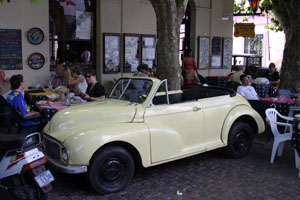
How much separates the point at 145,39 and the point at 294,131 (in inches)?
283

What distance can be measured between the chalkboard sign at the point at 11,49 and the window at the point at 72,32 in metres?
1.11

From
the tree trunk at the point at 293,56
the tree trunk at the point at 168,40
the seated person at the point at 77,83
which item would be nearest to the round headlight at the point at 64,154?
the tree trunk at the point at 168,40

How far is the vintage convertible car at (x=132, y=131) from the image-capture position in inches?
176

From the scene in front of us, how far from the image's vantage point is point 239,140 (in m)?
6.24

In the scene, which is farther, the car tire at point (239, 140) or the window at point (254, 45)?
the window at point (254, 45)

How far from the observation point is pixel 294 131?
5422 mm

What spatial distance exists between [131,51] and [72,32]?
6.56ft

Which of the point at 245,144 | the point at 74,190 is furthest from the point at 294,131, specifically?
the point at 74,190

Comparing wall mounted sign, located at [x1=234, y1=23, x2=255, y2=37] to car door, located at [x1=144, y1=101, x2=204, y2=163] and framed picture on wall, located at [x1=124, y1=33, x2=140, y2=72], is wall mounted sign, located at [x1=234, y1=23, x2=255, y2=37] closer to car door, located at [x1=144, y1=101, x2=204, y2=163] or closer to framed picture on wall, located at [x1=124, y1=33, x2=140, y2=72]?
framed picture on wall, located at [x1=124, y1=33, x2=140, y2=72]

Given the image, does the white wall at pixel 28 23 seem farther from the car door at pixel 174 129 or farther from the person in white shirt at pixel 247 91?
the car door at pixel 174 129

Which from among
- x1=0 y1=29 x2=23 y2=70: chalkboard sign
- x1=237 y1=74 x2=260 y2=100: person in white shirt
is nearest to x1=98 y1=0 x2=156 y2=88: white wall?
x1=0 y1=29 x2=23 y2=70: chalkboard sign

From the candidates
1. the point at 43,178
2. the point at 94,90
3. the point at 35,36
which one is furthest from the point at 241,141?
the point at 35,36

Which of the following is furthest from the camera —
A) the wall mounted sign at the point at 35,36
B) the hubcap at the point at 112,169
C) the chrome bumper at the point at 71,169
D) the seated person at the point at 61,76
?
the wall mounted sign at the point at 35,36

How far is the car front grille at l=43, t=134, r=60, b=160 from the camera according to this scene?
4.62m
